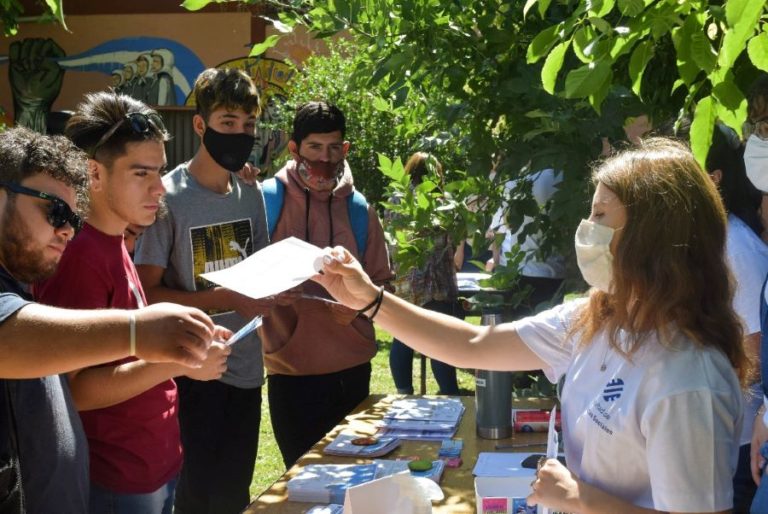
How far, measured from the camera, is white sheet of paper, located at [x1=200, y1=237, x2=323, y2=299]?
2.48 metres

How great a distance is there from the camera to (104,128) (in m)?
2.80

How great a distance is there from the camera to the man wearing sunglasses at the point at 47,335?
177 cm

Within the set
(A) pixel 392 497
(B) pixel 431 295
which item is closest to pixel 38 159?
(A) pixel 392 497

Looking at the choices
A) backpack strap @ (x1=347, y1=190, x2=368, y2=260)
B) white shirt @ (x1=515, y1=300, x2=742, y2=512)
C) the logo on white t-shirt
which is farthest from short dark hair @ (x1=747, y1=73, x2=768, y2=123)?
backpack strap @ (x1=347, y1=190, x2=368, y2=260)

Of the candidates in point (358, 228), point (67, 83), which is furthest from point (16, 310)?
point (67, 83)

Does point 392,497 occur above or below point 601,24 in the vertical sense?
below

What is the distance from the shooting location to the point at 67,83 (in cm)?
1683

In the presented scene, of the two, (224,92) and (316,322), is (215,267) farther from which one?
(224,92)

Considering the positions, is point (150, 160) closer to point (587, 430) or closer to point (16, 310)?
point (16, 310)

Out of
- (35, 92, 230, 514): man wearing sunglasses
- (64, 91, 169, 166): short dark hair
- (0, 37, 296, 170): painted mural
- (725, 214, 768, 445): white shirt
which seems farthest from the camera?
(0, 37, 296, 170): painted mural

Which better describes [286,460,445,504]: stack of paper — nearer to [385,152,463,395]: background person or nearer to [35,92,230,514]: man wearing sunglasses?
[35,92,230,514]: man wearing sunglasses

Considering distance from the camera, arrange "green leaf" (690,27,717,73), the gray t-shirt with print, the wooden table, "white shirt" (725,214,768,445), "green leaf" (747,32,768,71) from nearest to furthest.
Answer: "green leaf" (747,32,768,71), "green leaf" (690,27,717,73), the wooden table, "white shirt" (725,214,768,445), the gray t-shirt with print

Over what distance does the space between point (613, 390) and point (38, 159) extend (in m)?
1.35

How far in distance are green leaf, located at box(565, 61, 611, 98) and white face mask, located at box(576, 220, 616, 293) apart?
0.34 m
